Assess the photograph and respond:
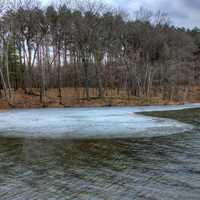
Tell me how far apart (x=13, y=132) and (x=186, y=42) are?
52.3 metres

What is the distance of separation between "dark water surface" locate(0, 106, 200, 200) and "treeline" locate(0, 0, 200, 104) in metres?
29.7

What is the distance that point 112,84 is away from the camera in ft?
212

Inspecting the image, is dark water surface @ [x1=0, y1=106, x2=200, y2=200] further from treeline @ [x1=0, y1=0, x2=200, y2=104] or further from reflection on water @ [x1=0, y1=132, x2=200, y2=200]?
treeline @ [x1=0, y1=0, x2=200, y2=104]

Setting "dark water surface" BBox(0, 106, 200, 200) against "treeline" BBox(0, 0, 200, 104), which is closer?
"dark water surface" BBox(0, 106, 200, 200)

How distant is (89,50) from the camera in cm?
4922

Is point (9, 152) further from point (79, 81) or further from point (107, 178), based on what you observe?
point (79, 81)

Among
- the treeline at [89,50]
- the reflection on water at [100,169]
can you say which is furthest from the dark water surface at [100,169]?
the treeline at [89,50]

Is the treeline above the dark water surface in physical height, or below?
above

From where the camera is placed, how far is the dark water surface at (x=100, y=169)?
7379 mm

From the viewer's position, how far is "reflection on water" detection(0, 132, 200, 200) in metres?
7.38

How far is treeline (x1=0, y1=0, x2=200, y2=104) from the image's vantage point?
151 ft

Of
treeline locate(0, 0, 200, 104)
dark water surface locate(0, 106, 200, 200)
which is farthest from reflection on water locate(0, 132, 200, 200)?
treeline locate(0, 0, 200, 104)

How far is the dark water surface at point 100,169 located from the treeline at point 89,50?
29671 millimetres

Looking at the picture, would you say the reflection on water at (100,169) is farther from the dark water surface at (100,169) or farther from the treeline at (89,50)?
the treeline at (89,50)
